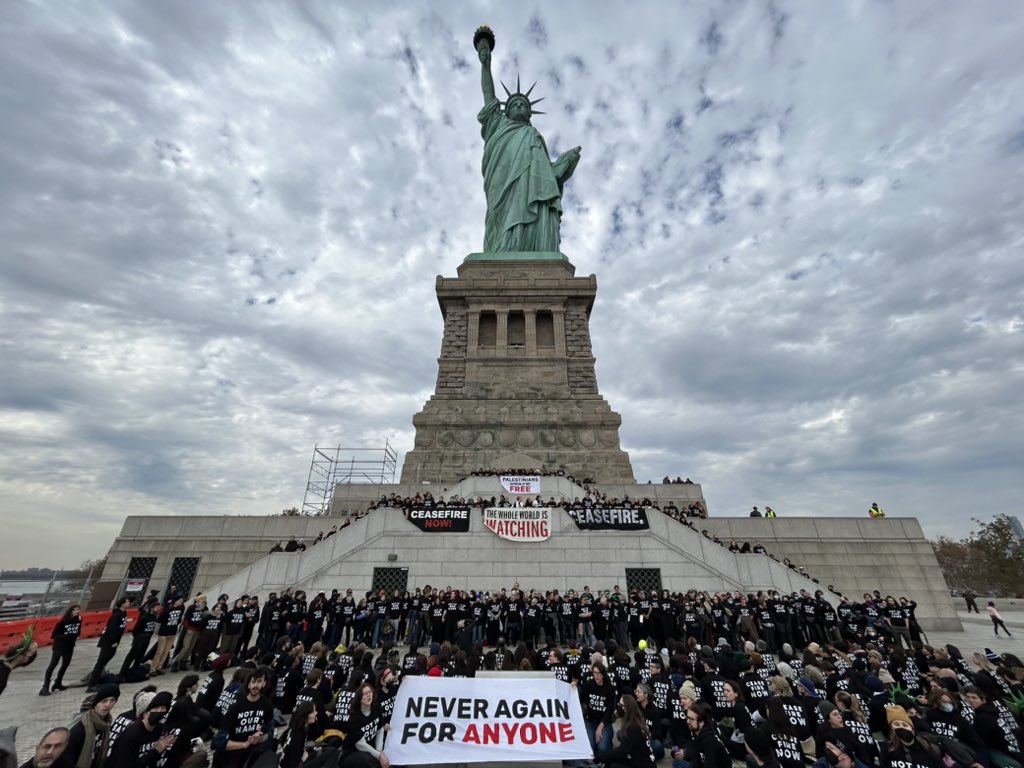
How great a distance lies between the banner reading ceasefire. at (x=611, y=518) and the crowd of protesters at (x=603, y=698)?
5938 mm

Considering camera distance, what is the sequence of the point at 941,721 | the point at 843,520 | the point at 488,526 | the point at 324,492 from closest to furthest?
the point at 941,721
the point at 488,526
the point at 843,520
the point at 324,492

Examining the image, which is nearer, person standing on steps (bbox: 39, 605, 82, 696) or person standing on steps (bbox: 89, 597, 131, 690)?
person standing on steps (bbox: 39, 605, 82, 696)

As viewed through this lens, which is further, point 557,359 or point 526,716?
point 557,359

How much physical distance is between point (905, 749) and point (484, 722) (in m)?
5.36

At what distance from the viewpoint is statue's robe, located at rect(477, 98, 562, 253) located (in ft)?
147

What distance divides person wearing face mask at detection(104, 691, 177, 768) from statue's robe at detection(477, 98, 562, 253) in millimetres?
41546

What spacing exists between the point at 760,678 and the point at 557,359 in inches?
1184

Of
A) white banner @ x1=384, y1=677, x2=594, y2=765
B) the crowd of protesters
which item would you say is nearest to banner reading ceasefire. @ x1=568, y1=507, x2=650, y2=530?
the crowd of protesters

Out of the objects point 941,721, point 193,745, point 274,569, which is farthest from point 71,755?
point 274,569

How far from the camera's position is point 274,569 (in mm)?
19281

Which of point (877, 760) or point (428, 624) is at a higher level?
point (428, 624)

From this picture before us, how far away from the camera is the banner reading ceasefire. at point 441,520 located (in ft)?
69.0

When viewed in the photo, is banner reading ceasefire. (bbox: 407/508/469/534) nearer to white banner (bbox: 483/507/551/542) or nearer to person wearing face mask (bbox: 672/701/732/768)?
white banner (bbox: 483/507/551/542)

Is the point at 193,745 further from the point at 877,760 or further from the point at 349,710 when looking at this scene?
the point at 877,760
